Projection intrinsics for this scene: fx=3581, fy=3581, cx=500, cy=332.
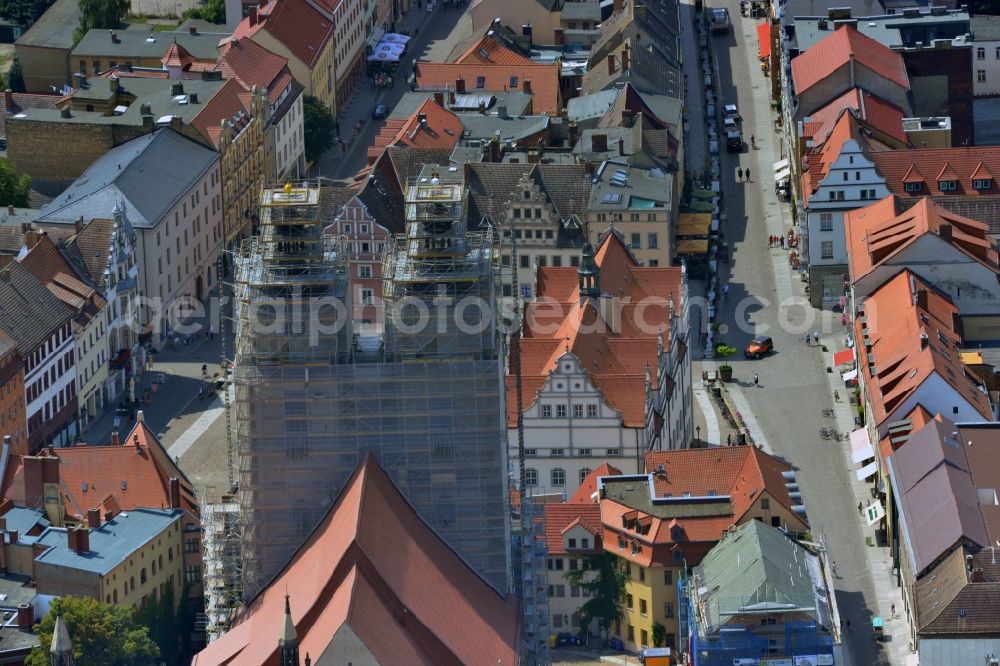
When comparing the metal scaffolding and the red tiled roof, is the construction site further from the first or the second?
the red tiled roof

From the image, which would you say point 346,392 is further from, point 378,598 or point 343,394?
point 378,598

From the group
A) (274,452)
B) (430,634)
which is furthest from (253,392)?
(430,634)

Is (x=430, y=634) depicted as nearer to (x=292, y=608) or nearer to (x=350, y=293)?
(x=292, y=608)

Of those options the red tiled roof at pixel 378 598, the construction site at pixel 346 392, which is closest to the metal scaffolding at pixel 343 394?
the construction site at pixel 346 392

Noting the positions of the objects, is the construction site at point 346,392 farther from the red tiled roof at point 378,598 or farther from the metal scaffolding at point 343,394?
the red tiled roof at point 378,598

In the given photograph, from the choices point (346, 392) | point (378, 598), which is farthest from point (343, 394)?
point (378, 598)

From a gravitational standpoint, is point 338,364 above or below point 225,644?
above
